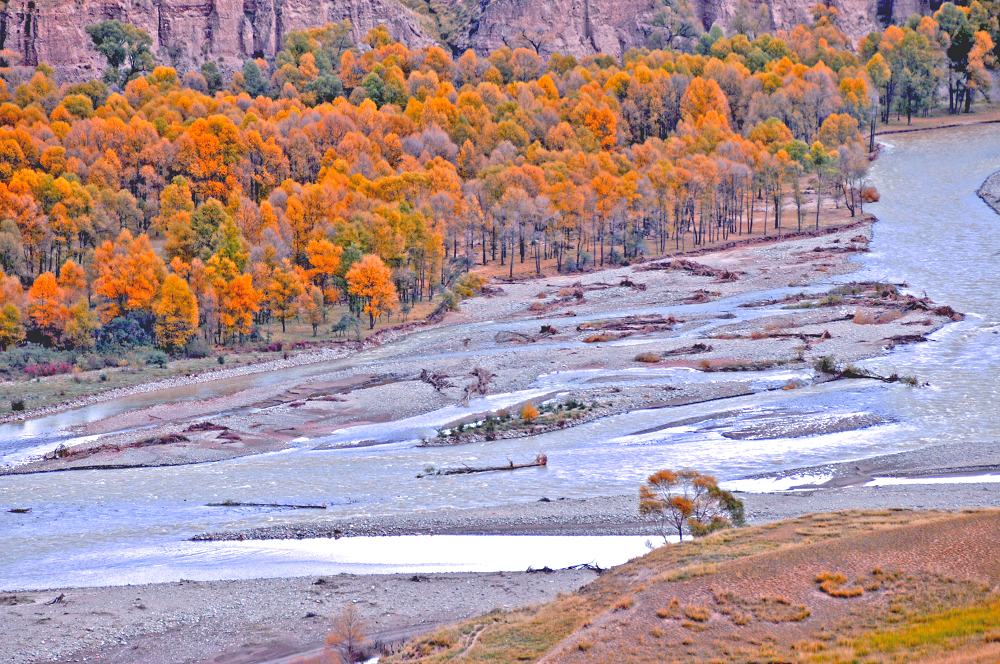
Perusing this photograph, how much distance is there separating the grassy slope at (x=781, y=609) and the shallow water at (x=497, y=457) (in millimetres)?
14987

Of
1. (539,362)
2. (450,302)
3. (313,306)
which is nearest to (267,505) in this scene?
(539,362)

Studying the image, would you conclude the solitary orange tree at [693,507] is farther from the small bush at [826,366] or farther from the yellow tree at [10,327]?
the yellow tree at [10,327]

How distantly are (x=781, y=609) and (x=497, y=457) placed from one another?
82.3 feet

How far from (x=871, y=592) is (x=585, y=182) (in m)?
85.2

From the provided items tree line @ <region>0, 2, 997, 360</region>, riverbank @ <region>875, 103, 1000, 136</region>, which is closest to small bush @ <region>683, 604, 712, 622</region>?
tree line @ <region>0, 2, 997, 360</region>

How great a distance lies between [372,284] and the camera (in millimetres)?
86062

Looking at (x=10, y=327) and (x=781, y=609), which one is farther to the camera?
(x=10, y=327)

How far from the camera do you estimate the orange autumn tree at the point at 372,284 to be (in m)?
85.6

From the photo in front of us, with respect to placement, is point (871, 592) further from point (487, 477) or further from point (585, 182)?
point (585, 182)

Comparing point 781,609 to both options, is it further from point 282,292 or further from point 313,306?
point 282,292

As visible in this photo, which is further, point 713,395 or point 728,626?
point 713,395

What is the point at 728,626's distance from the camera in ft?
94.3

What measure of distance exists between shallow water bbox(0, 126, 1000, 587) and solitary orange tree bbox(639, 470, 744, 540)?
196 inches

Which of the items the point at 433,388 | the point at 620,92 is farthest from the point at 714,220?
the point at 433,388
